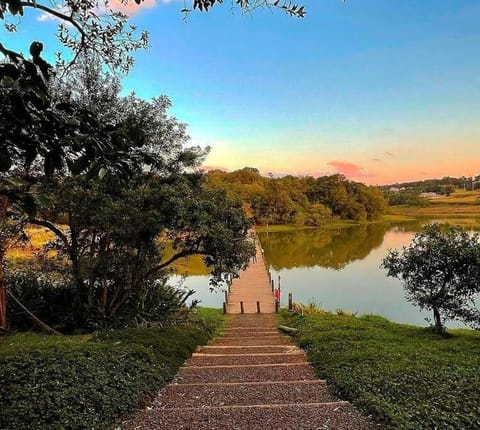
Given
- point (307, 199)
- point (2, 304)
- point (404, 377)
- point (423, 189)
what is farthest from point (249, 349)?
point (423, 189)

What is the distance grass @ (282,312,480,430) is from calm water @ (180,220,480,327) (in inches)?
253

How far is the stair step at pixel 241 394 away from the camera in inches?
154

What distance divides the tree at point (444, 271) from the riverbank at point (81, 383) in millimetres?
5003

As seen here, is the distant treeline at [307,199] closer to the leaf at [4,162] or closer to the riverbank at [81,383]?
the riverbank at [81,383]

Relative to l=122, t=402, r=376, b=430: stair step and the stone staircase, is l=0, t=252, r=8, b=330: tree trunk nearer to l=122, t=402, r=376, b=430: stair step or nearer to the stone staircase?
the stone staircase

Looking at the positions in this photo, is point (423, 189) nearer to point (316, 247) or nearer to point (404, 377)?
point (316, 247)

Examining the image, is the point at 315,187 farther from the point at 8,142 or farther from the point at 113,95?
the point at 8,142

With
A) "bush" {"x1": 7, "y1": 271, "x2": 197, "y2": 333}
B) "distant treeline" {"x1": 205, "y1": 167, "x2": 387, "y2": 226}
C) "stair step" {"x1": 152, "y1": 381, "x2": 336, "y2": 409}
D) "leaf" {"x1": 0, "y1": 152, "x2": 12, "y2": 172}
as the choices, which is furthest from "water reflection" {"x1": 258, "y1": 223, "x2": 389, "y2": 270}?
"leaf" {"x1": 0, "y1": 152, "x2": 12, "y2": 172}

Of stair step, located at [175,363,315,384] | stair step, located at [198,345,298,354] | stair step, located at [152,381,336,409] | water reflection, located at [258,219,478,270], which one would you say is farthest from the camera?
water reflection, located at [258,219,478,270]

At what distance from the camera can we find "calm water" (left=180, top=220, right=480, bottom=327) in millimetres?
15763

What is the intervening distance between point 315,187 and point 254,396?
59189 mm

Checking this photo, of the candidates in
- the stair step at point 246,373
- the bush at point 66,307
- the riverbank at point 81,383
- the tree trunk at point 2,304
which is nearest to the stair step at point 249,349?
the riverbank at point 81,383

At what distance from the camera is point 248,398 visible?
3.99m

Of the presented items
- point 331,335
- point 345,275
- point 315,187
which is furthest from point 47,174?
point 315,187
